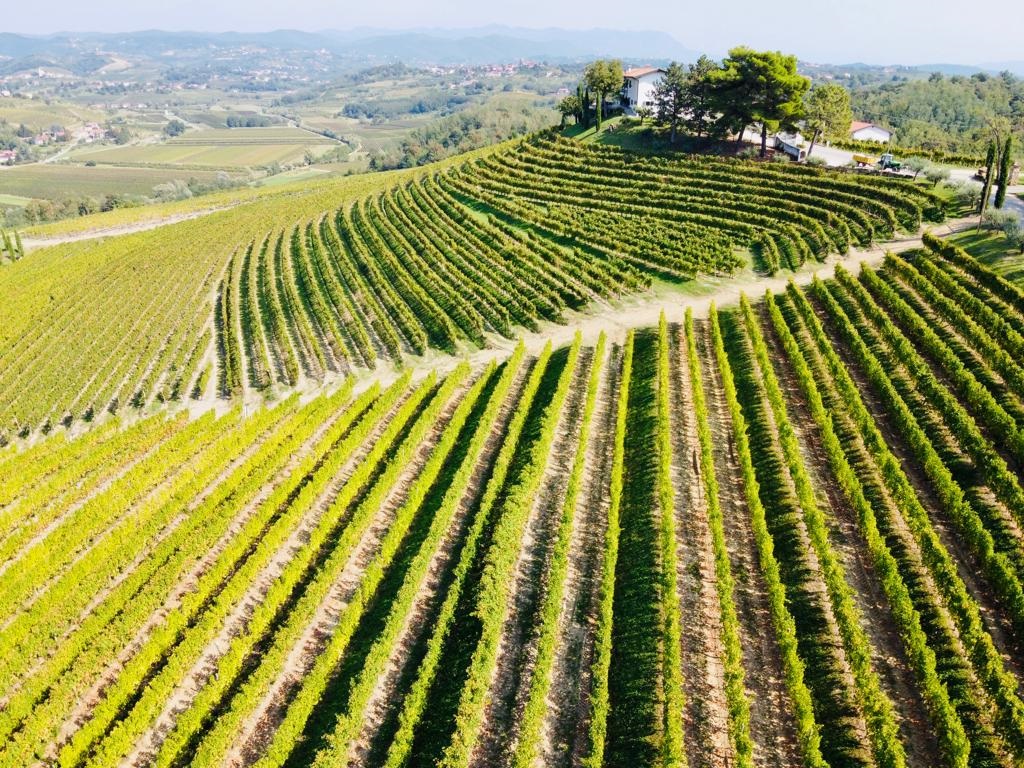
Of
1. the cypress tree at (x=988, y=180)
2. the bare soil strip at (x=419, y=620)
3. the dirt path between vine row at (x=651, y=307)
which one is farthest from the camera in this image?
the cypress tree at (x=988, y=180)

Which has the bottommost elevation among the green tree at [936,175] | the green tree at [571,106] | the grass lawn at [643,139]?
the green tree at [936,175]

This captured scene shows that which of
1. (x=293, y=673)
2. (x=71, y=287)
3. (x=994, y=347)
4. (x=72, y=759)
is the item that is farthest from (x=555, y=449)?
(x=71, y=287)

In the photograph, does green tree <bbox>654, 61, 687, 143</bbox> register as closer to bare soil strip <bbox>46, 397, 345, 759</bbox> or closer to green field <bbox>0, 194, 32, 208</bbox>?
bare soil strip <bbox>46, 397, 345, 759</bbox>

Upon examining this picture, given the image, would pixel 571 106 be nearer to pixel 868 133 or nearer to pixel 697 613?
pixel 868 133

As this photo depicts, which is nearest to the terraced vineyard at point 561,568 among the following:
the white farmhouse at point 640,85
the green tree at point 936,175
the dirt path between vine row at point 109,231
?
the green tree at point 936,175

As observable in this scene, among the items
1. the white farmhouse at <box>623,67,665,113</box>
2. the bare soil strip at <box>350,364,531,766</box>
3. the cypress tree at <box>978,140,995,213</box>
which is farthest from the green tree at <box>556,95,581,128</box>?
the bare soil strip at <box>350,364,531,766</box>

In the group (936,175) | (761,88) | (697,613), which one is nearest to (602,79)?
(761,88)

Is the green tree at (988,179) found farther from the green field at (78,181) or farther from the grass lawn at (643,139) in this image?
the green field at (78,181)
